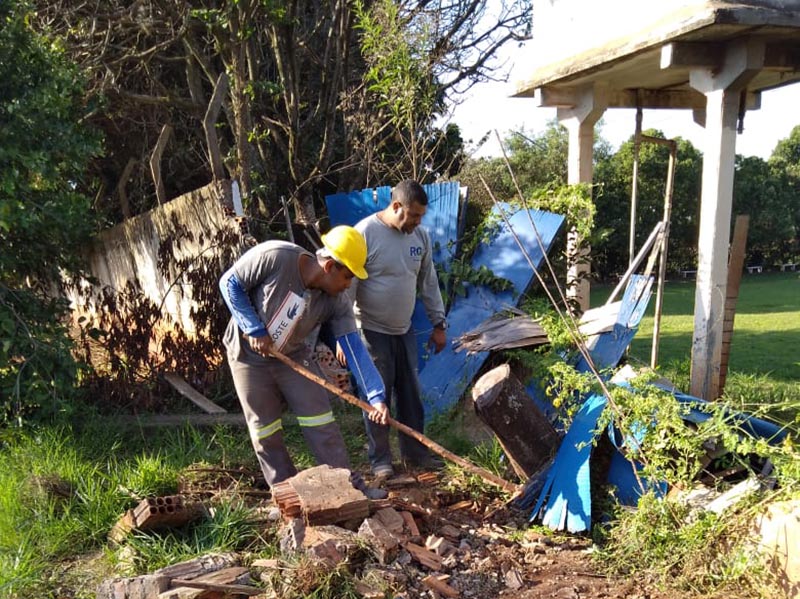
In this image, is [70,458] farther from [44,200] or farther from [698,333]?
[698,333]

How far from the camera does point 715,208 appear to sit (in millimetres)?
4754

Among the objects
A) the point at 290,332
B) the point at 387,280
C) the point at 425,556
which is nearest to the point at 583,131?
the point at 387,280

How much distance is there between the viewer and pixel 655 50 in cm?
477

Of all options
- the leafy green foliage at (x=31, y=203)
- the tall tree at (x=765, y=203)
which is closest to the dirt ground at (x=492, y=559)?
the leafy green foliage at (x=31, y=203)

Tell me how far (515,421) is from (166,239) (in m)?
3.97

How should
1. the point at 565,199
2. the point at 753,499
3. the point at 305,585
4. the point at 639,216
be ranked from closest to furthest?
1. the point at 305,585
2. the point at 753,499
3. the point at 565,199
4. the point at 639,216

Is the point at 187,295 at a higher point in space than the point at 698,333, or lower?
higher

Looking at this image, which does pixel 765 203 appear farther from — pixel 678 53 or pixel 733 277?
pixel 678 53

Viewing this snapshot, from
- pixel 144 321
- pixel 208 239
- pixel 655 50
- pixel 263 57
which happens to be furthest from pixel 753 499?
pixel 263 57

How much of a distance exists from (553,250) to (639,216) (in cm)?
1580

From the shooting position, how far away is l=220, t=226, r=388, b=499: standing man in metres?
3.51

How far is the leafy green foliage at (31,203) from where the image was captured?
14.8ft

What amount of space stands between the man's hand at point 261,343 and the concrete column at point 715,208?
3249 mm

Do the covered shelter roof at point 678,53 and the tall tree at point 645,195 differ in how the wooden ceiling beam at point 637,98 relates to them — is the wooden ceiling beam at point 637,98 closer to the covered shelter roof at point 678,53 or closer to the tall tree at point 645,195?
the covered shelter roof at point 678,53
